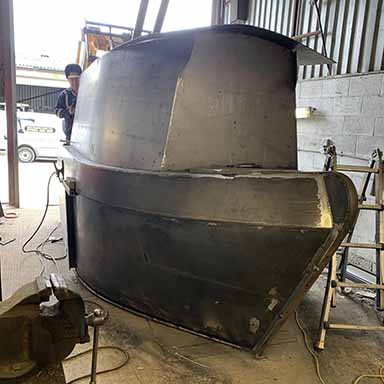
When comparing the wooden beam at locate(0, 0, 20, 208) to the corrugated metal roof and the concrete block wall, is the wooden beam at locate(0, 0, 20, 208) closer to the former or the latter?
the corrugated metal roof

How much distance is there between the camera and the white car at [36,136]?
944cm

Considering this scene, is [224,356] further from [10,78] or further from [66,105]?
[10,78]

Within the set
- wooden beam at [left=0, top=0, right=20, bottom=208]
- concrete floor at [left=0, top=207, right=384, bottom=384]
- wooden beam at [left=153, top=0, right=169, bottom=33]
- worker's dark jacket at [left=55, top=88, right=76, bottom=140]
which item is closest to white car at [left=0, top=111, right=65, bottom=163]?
→ wooden beam at [left=0, top=0, right=20, bottom=208]

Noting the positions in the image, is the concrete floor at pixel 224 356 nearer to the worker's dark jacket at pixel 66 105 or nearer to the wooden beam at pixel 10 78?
the worker's dark jacket at pixel 66 105

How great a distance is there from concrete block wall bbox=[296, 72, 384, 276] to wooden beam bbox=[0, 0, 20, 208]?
11.7ft

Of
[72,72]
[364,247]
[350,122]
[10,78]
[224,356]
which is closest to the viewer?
[224,356]

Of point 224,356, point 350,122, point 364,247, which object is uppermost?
point 350,122

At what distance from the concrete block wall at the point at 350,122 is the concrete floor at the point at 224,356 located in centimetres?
96

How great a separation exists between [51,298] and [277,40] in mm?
1885

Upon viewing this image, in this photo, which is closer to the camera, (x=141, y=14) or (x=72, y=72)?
(x=141, y=14)

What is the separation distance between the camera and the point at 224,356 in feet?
6.41

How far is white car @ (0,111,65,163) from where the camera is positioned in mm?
9438

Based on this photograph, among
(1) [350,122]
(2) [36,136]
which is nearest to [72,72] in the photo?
(1) [350,122]

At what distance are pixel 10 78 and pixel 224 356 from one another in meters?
4.34
